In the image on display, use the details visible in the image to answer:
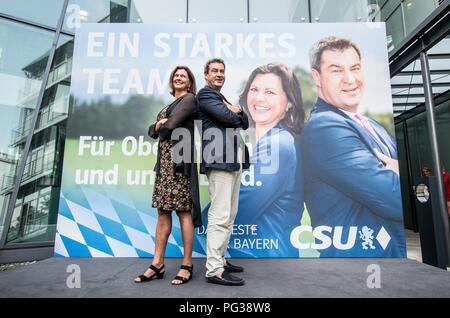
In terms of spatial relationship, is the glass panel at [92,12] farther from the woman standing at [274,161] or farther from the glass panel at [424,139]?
the glass panel at [424,139]

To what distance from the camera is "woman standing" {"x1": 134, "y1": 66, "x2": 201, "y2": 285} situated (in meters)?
1.90

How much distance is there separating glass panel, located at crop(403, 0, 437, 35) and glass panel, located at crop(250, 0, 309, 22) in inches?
50.1

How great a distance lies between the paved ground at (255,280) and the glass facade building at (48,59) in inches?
41.5

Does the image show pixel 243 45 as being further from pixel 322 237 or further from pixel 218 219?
pixel 322 237

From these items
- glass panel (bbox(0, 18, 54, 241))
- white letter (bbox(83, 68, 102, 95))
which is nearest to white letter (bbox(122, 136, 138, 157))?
white letter (bbox(83, 68, 102, 95))

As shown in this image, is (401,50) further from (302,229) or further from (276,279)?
(276,279)

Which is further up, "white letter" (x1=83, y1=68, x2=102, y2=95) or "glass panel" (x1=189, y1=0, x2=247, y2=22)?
"glass panel" (x1=189, y1=0, x2=247, y2=22)

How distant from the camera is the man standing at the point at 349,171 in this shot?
2.67 meters

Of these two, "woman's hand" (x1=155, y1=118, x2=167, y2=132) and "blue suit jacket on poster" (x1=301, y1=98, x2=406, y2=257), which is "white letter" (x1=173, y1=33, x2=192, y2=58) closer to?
"woman's hand" (x1=155, y1=118, x2=167, y2=132)

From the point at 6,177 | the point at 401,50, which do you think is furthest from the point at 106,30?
the point at 401,50

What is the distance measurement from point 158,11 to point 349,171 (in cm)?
296

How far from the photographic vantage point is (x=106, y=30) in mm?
3029

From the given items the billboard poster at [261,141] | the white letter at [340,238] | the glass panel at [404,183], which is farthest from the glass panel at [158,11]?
the glass panel at [404,183]

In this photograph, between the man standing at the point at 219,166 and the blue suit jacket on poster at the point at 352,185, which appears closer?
the man standing at the point at 219,166
